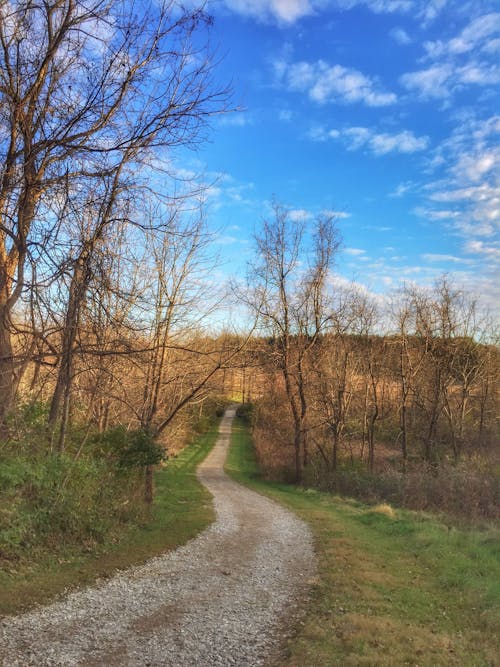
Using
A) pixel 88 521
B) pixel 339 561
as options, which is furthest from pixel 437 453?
pixel 88 521

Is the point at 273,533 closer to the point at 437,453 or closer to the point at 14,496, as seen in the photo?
the point at 14,496

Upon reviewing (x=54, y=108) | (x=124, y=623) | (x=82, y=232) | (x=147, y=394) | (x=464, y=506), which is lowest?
(x=464, y=506)

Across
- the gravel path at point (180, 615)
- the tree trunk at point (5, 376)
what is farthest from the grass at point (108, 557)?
the tree trunk at point (5, 376)

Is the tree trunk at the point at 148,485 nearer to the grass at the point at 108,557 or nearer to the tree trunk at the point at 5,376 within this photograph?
the grass at the point at 108,557

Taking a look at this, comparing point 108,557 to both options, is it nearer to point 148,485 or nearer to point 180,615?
point 180,615

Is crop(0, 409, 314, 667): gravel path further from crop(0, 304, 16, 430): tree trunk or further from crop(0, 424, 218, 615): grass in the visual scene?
crop(0, 304, 16, 430): tree trunk

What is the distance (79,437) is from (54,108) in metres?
7.25

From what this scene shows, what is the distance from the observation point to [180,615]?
6.24 m

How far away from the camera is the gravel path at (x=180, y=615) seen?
197 inches

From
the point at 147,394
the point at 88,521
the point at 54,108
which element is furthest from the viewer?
the point at 147,394

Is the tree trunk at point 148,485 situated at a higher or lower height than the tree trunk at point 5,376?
lower

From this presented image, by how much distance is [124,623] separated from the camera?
19.2ft

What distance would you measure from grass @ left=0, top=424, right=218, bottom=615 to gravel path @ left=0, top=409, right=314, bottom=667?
0.99ft

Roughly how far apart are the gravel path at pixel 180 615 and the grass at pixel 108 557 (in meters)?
0.30
